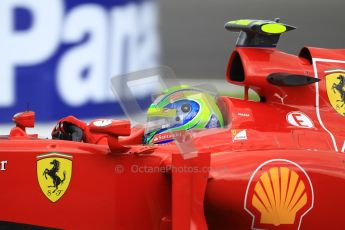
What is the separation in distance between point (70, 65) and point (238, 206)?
9.81 ft

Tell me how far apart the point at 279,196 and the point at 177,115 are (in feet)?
2.43

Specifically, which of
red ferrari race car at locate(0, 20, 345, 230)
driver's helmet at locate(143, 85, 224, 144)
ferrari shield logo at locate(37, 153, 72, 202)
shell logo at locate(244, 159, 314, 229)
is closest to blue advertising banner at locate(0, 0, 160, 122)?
driver's helmet at locate(143, 85, 224, 144)

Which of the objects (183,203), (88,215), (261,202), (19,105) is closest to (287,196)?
(261,202)

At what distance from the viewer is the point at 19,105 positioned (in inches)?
230

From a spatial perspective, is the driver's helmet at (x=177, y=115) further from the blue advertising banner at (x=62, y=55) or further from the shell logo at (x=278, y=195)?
the blue advertising banner at (x=62, y=55)

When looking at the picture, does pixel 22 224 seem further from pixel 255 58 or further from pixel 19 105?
pixel 19 105

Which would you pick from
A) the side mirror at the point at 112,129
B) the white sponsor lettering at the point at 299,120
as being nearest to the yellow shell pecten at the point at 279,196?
the white sponsor lettering at the point at 299,120

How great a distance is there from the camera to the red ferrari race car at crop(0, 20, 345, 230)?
3.42 metres

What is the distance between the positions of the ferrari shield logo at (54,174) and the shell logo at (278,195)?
0.85 m

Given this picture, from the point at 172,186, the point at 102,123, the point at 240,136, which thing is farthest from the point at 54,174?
the point at 240,136

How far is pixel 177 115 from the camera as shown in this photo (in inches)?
155

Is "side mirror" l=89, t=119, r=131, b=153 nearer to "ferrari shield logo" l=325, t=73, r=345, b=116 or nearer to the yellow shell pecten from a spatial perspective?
the yellow shell pecten

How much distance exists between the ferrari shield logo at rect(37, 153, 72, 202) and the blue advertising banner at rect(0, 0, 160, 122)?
7.32ft

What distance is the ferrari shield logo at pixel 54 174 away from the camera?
11.3 feet
